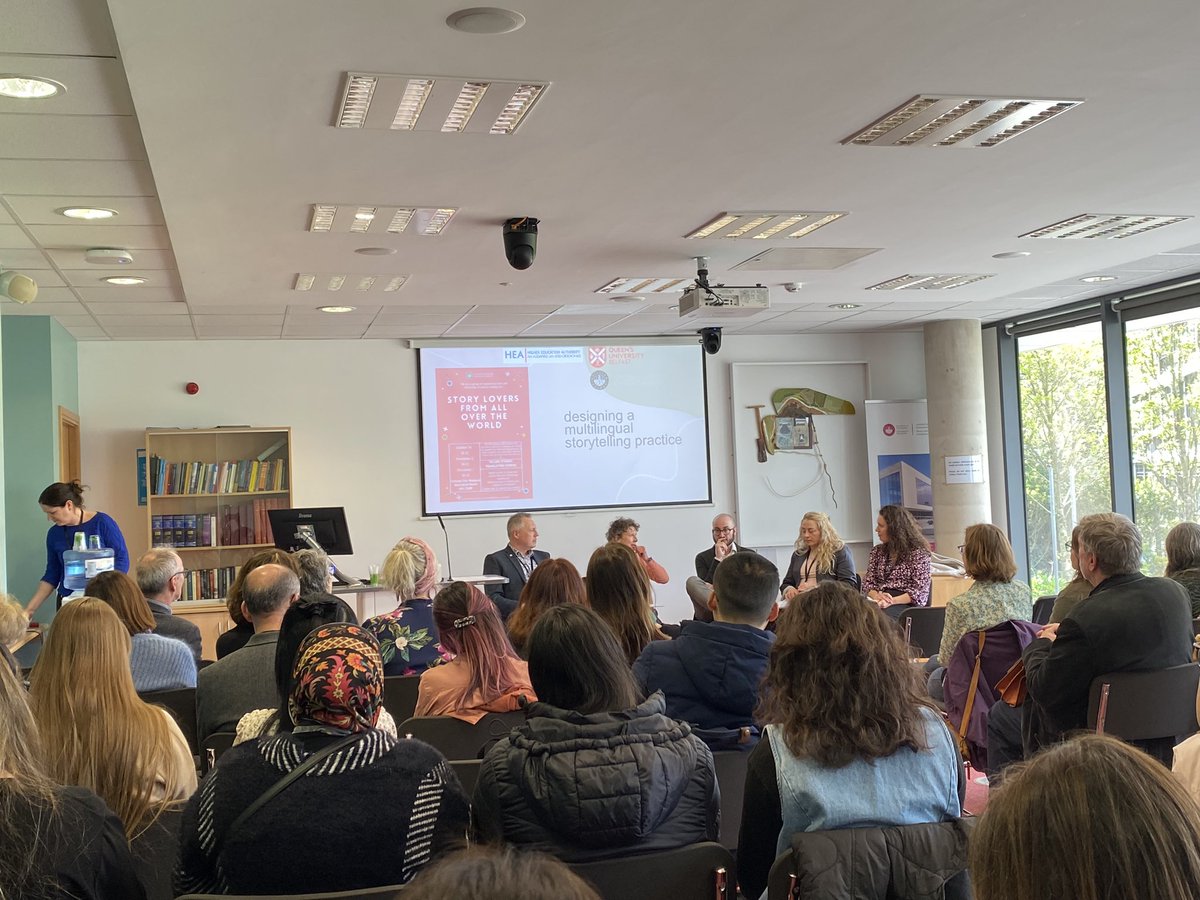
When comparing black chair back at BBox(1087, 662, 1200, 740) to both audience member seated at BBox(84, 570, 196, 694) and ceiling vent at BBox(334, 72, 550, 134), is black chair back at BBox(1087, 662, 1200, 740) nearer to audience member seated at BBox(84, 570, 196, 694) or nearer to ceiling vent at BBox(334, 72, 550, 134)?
ceiling vent at BBox(334, 72, 550, 134)

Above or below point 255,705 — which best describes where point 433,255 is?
above

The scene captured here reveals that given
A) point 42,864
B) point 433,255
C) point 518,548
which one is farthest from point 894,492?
point 42,864

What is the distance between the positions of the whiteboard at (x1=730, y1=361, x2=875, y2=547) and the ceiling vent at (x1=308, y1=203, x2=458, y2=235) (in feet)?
18.2

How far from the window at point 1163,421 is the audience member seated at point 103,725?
8237mm

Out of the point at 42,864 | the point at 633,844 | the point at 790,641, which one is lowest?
the point at 633,844

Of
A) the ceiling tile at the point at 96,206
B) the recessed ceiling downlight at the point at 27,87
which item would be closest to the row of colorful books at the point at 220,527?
the ceiling tile at the point at 96,206

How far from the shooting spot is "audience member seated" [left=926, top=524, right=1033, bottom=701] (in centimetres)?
470

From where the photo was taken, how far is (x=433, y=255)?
631 centimetres

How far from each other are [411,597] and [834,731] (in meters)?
3.15

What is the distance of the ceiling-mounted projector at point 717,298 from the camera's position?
6.76m

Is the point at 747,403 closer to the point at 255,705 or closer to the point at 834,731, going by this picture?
the point at 255,705

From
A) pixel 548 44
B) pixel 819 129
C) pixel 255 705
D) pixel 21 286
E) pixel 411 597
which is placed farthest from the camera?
pixel 21 286

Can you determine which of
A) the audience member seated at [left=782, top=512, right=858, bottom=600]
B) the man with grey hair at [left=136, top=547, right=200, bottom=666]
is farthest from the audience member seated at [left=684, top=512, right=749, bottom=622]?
the man with grey hair at [left=136, top=547, right=200, bottom=666]

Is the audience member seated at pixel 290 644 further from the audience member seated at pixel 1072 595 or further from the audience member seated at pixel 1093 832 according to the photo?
the audience member seated at pixel 1072 595
